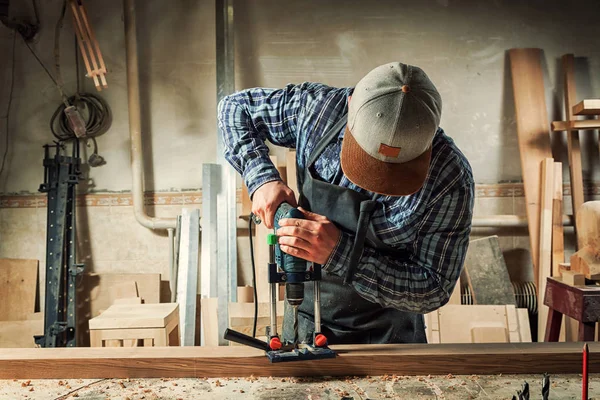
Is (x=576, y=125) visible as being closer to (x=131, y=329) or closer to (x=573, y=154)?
(x=573, y=154)

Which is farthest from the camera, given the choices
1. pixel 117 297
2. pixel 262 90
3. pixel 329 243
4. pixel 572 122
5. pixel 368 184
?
pixel 117 297

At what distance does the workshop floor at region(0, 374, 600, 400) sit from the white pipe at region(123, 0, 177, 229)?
8.33 ft

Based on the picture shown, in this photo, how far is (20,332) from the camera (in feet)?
13.0

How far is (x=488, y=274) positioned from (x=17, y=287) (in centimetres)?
351

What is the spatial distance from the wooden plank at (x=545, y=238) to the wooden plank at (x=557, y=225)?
0.03 m

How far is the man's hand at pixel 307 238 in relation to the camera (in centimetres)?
160

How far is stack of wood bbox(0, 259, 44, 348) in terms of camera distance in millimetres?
3951

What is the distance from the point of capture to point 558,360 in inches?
65.1

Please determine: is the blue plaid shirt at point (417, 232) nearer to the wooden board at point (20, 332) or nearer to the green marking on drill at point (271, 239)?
the green marking on drill at point (271, 239)

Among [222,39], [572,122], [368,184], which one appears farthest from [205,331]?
[572,122]

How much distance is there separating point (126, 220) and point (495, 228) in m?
2.85

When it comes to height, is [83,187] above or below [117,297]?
above

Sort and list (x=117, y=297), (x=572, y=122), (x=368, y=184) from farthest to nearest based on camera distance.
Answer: (x=117, y=297) → (x=572, y=122) → (x=368, y=184)

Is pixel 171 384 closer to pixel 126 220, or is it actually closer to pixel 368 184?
pixel 368 184
